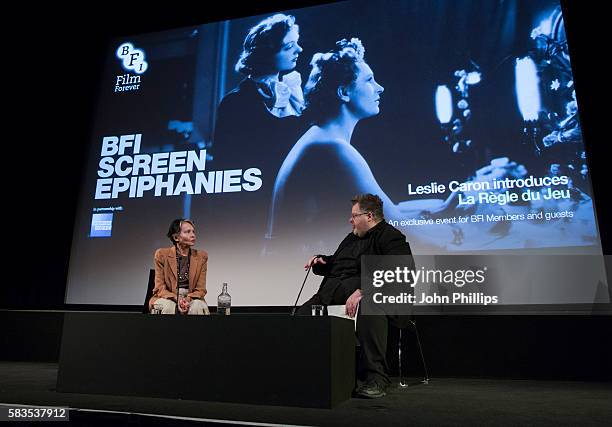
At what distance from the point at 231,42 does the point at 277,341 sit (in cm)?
298

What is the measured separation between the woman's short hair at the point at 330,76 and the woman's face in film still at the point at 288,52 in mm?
180

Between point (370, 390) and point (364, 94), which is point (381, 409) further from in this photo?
point (364, 94)

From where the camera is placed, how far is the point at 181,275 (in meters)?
2.73

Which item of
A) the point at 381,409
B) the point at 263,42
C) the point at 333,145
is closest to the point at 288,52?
the point at 263,42

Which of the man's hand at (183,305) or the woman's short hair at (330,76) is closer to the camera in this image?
the man's hand at (183,305)

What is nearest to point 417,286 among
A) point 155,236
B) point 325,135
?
point 325,135

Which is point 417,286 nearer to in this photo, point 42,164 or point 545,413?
point 545,413

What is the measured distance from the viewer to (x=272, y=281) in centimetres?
344

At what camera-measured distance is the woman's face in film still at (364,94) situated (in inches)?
137

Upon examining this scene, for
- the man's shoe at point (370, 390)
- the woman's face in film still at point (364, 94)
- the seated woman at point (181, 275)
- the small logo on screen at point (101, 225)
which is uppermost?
the woman's face in film still at point (364, 94)

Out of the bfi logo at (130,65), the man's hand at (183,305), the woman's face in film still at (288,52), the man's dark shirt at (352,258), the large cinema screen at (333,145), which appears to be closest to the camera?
the man's dark shirt at (352,258)

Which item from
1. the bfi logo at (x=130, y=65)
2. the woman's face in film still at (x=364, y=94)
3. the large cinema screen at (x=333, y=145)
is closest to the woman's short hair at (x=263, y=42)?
the large cinema screen at (x=333, y=145)

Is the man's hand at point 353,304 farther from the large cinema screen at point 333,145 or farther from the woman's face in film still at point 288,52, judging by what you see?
the woman's face in film still at point 288,52

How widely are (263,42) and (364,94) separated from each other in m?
1.01
